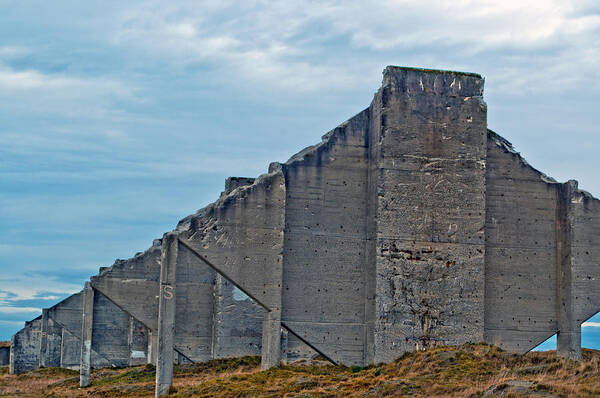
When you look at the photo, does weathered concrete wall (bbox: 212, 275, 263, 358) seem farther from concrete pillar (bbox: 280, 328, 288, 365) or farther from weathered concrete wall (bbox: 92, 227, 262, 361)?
concrete pillar (bbox: 280, 328, 288, 365)

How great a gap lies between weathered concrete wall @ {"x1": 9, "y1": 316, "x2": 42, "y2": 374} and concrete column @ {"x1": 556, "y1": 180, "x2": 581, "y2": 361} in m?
33.1

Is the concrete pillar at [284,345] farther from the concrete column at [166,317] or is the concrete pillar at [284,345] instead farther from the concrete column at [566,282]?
the concrete column at [566,282]

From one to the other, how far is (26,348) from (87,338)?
59.7 feet

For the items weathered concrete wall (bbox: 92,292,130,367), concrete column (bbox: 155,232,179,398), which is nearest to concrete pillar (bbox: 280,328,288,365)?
concrete column (bbox: 155,232,179,398)

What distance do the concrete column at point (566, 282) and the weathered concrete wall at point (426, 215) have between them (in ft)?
8.27

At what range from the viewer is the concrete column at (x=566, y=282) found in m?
22.7

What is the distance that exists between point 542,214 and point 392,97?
213 inches

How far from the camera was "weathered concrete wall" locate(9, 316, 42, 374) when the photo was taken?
46875 millimetres

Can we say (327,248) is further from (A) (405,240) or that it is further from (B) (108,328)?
(B) (108,328)

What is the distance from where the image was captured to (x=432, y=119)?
22484 mm

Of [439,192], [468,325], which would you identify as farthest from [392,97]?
[468,325]

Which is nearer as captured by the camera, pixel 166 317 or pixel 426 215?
pixel 166 317

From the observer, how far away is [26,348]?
47.6m

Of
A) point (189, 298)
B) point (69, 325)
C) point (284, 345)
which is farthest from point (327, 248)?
point (69, 325)
